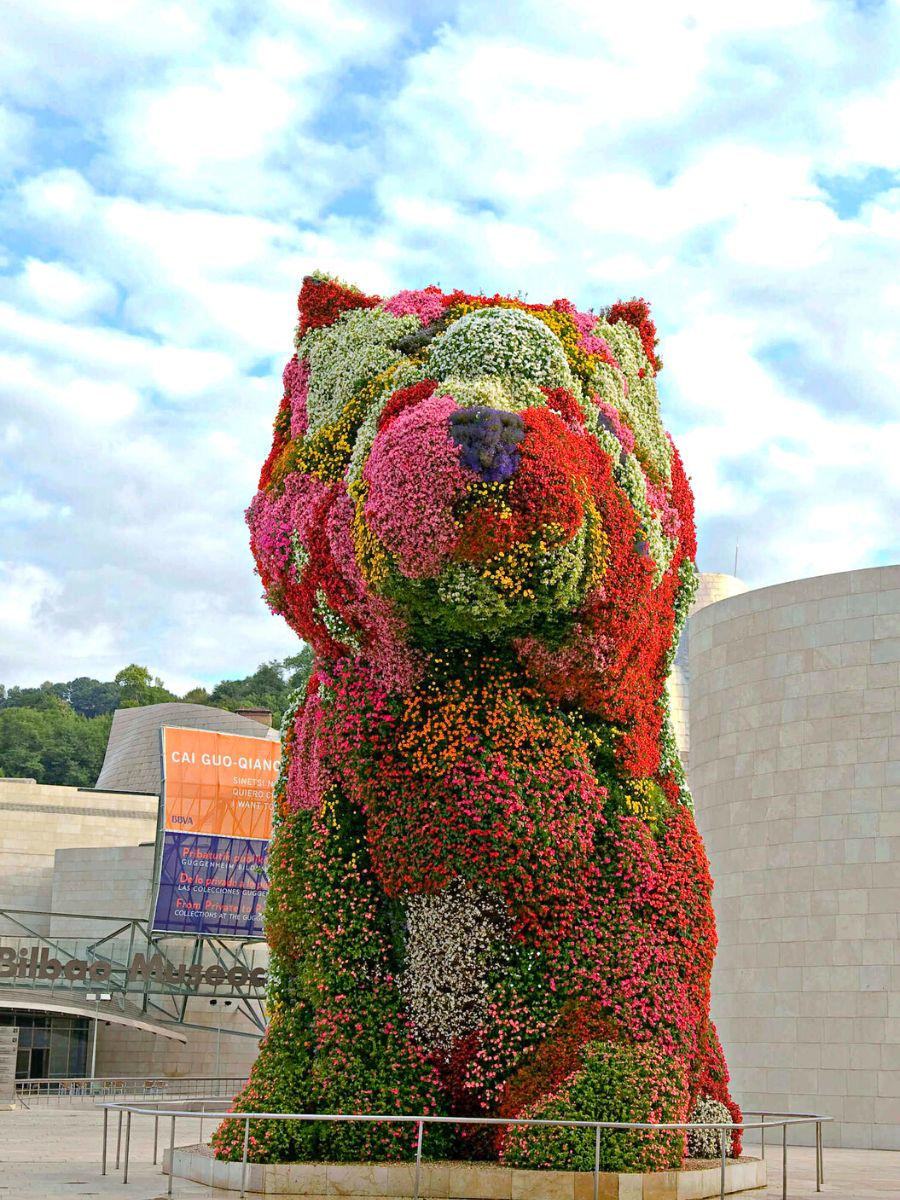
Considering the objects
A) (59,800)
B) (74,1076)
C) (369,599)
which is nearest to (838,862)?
(369,599)

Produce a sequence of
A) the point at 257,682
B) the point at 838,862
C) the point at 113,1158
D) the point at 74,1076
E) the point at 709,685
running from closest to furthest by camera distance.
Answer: the point at 113,1158 → the point at 838,862 → the point at 709,685 → the point at 74,1076 → the point at 257,682

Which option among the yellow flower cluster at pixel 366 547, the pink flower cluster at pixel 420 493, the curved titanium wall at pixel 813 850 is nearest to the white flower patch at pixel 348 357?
the yellow flower cluster at pixel 366 547

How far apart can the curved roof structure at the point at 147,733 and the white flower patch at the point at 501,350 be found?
34.0 metres

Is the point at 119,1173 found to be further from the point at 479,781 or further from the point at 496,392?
the point at 496,392

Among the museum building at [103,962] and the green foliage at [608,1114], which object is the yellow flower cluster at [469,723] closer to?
the green foliage at [608,1114]

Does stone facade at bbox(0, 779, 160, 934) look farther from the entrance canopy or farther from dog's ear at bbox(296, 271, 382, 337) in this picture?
dog's ear at bbox(296, 271, 382, 337)

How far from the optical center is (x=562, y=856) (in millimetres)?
11398

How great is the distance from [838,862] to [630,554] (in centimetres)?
1154

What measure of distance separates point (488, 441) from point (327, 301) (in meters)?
3.35

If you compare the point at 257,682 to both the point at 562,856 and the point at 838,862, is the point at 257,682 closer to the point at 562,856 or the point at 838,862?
the point at 838,862

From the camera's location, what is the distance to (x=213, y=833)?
3581 cm

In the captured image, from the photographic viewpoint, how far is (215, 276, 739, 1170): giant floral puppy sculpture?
10922 millimetres

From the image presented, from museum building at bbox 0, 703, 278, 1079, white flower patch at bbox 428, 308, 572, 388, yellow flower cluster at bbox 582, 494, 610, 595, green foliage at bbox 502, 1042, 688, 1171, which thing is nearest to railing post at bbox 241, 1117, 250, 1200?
green foliage at bbox 502, 1042, 688, 1171

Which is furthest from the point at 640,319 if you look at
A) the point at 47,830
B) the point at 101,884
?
the point at 47,830
